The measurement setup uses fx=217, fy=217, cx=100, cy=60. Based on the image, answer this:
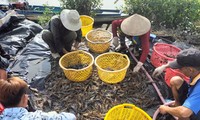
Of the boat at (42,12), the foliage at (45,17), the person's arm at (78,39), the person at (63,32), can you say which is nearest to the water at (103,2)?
the boat at (42,12)

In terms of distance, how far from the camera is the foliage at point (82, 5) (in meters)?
5.41

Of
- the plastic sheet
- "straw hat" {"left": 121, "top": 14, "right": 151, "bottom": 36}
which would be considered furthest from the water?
"straw hat" {"left": 121, "top": 14, "right": 151, "bottom": 36}

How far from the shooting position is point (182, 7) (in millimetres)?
5039

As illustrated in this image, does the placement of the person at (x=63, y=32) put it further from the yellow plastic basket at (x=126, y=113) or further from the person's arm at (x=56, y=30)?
the yellow plastic basket at (x=126, y=113)

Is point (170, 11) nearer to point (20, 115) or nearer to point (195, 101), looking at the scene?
point (195, 101)

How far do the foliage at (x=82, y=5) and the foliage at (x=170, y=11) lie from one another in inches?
34.0

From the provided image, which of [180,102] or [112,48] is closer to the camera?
[180,102]

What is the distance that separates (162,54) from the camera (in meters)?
3.71

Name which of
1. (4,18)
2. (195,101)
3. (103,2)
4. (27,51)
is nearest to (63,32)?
(27,51)

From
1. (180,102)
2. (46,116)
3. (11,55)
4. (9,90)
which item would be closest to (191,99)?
(180,102)

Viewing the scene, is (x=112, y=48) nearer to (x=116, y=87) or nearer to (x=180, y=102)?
Result: (x=116, y=87)

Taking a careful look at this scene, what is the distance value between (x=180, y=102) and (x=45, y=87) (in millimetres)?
2073

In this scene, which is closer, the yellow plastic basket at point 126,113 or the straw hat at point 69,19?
the yellow plastic basket at point 126,113

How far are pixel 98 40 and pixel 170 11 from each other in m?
1.95
